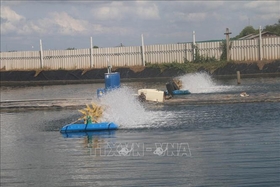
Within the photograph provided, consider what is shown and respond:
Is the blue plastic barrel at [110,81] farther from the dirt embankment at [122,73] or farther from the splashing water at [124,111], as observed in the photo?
the dirt embankment at [122,73]

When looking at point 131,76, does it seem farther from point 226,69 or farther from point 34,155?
point 34,155

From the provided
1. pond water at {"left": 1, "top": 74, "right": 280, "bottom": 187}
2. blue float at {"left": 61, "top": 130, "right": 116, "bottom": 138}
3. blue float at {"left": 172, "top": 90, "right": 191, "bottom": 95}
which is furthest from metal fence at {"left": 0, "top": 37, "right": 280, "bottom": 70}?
blue float at {"left": 61, "top": 130, "right": 116, "bottom": 138}

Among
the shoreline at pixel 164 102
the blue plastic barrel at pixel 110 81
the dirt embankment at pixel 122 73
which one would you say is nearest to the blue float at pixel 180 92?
the shoreline at pixel 164 102

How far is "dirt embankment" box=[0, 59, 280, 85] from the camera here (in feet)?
163

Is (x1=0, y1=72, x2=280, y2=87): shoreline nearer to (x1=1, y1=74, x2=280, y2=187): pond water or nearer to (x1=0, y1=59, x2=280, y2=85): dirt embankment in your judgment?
(x1=0, y1=59, x2=280, y2=85): dirt embankment

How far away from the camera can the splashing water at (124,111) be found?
2181 cm

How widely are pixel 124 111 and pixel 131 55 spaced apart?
33.6 m

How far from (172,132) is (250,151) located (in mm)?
4387

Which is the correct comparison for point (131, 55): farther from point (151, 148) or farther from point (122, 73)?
point (151, 148)

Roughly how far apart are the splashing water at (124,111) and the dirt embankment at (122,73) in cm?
2472

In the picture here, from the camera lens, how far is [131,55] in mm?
57188

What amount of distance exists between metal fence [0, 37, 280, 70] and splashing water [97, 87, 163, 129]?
92.9ft

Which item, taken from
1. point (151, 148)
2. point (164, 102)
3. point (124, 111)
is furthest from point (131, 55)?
point (151, 148)

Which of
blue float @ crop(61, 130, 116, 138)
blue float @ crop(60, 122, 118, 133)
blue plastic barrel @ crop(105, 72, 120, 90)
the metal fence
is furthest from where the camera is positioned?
the metal fence
